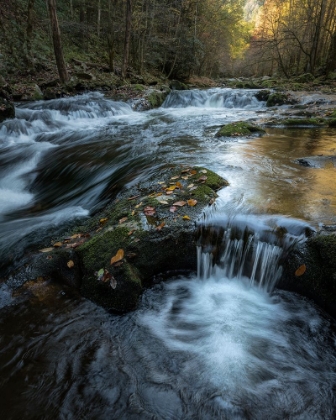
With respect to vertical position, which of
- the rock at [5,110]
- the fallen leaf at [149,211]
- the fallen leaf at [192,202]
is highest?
the rock at [5,110]

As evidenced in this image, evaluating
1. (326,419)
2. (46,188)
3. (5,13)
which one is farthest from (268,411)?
(5,13)

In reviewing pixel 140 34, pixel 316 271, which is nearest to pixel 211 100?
pixel 140 34

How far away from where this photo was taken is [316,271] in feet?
9.35

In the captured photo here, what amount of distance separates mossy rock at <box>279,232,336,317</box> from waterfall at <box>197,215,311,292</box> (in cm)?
12

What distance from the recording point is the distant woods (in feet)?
50.1

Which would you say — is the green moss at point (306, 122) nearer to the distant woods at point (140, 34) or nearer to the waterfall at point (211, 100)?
the waterfall at point (211, 100)

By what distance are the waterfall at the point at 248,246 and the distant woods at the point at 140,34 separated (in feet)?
40.9

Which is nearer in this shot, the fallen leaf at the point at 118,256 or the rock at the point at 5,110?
the fallen leaf at the point at 118,256

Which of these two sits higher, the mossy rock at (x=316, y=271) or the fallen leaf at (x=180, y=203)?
the fallen leaf at (x=180, y=203)

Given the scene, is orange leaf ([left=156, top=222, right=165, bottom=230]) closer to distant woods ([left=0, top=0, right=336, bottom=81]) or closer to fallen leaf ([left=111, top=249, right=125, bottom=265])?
fallen leaf ([left=111, top=249, right=125, bottom=265])

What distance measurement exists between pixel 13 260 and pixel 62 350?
5.60 ft

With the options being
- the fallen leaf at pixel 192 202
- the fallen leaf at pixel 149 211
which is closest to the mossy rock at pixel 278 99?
the fallen leaf at pixel 192 202

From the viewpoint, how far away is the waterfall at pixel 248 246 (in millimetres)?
3150

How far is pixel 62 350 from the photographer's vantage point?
8.58ft
